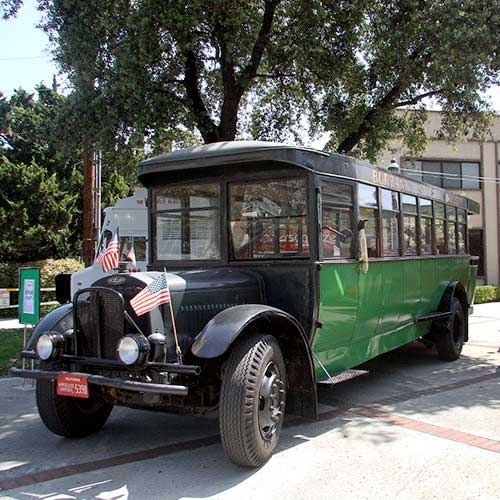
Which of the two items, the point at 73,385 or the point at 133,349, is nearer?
the point at 133,349

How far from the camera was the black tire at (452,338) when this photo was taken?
28.0 ft

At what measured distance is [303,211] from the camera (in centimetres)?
520

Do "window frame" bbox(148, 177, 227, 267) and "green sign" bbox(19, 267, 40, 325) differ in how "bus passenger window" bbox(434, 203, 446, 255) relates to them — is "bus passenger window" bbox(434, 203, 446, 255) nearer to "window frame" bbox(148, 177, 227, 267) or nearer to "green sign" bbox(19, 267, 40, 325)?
"window frame" bbox(148, 177, 227, 267)

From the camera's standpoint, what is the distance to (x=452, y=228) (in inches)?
371

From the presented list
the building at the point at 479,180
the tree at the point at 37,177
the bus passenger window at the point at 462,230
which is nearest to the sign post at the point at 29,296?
the tree at the point at 37,177

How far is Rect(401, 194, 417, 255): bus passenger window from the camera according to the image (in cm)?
730

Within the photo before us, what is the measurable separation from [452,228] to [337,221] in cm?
465

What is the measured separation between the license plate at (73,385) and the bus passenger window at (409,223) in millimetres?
4601

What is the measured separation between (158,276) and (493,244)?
77.1 ft

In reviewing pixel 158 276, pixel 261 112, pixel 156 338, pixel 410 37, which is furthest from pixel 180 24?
pixel 156 338

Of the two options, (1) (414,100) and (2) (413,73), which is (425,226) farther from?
(1) (414,100)

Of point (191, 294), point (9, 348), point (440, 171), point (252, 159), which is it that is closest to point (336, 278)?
point (252, 159)

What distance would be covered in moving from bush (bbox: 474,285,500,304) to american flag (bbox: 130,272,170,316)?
1784cm

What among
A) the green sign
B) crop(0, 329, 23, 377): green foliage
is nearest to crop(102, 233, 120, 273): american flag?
the green sign
